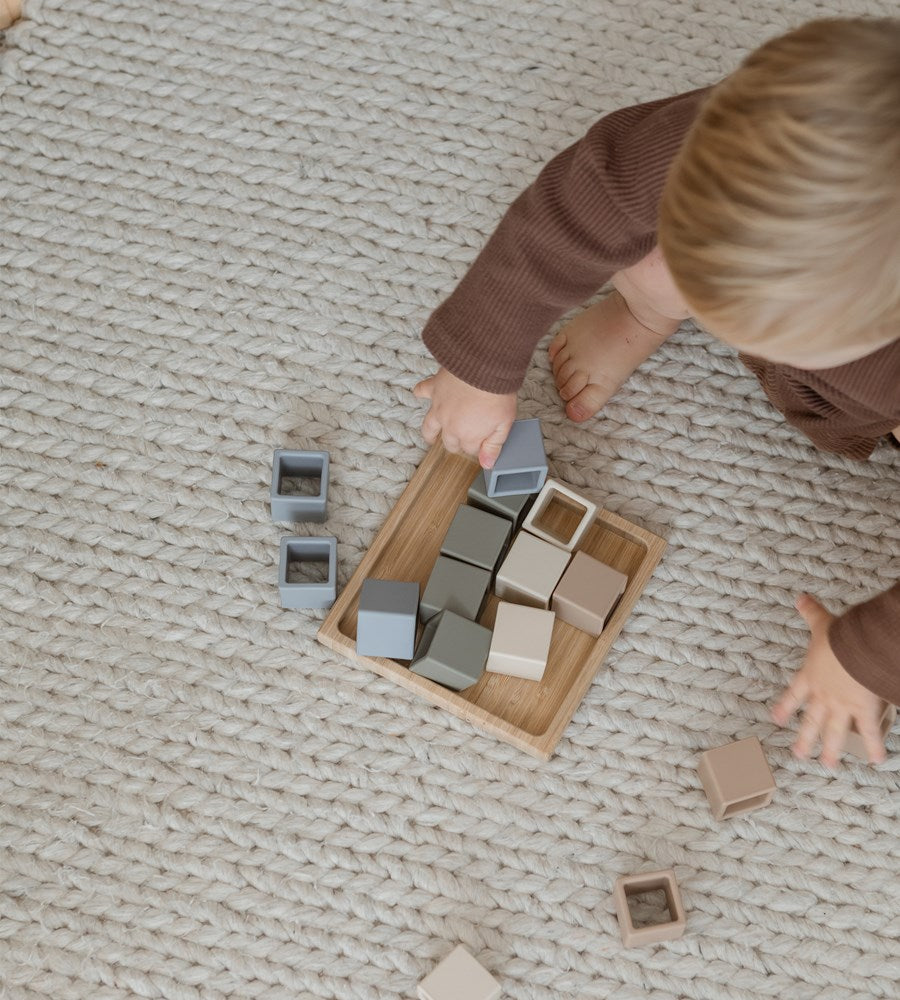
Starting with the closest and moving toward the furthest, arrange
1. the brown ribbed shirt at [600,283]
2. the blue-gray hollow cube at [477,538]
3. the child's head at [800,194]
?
1. the child's head at [800,194]
2. the brown ribbed shirt at [600,283]
3. the blue-gray hollow cube at [477,538]

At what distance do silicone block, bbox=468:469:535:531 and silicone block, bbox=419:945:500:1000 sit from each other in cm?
30

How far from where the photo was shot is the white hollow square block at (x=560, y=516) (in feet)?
2.51

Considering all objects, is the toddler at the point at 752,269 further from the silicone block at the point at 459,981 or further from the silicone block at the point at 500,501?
the silicone block at the point at 459,981

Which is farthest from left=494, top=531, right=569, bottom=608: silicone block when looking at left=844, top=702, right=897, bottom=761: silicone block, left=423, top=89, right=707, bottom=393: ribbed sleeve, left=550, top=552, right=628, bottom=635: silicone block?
left=844, top=702, right=897, bottom=761: silicone block

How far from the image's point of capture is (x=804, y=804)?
75cm

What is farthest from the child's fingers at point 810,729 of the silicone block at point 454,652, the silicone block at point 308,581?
the silicone block at point 308,581

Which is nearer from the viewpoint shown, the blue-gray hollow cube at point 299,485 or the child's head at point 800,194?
the child's head at point 800,194

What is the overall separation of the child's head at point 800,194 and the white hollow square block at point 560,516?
0.90 feet

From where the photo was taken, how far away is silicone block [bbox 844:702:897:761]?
74 centimetres

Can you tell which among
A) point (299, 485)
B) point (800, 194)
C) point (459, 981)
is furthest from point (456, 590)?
point (800, 194)

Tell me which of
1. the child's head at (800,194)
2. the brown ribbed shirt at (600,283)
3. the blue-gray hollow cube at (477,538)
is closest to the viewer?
the child's head at (800,194)

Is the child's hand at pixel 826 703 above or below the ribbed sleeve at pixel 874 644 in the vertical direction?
below

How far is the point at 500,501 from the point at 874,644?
0.89ft

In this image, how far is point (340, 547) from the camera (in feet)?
2.62
